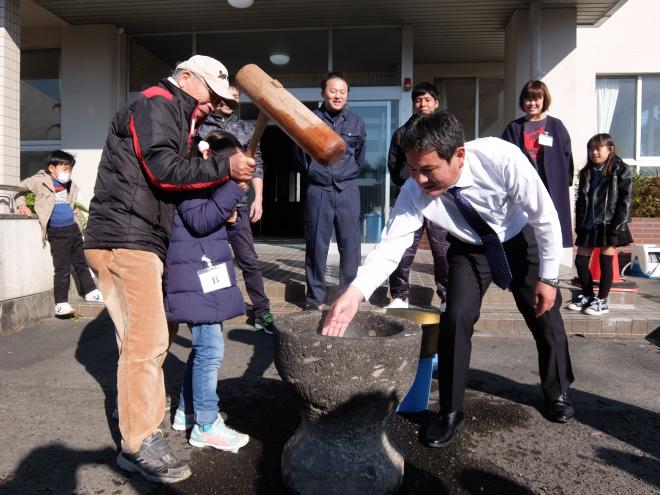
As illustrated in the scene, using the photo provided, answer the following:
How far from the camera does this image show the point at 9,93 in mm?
7434

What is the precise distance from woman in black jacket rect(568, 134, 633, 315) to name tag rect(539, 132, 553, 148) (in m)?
0.79

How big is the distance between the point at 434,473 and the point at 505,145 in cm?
173

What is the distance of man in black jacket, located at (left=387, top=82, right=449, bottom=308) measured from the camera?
16.5 feet

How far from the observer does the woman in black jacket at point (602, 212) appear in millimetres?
5363

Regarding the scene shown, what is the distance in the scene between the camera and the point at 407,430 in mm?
3057

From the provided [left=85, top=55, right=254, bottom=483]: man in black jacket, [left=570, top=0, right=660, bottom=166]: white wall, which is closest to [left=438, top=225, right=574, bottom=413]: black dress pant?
[left=85, top=55, right=254, bottom=483]: man in black jacket

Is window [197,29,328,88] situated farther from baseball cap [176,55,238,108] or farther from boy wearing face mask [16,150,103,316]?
baseball cap [176,55,238,108]

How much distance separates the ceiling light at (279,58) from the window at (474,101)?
11.6 feet

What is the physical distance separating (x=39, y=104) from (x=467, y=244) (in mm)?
9722

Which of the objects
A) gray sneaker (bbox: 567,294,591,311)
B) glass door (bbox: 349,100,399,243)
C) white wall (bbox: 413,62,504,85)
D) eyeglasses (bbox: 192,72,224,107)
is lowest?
gray sneaker (bbox: 567,294,591,311)

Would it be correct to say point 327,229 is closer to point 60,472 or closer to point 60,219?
point 60,472

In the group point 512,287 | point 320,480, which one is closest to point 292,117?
point 320,480

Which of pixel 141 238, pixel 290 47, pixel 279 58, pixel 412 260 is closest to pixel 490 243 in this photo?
pixel 141 238

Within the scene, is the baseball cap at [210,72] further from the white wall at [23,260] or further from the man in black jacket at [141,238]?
the white wall at [23,260]
